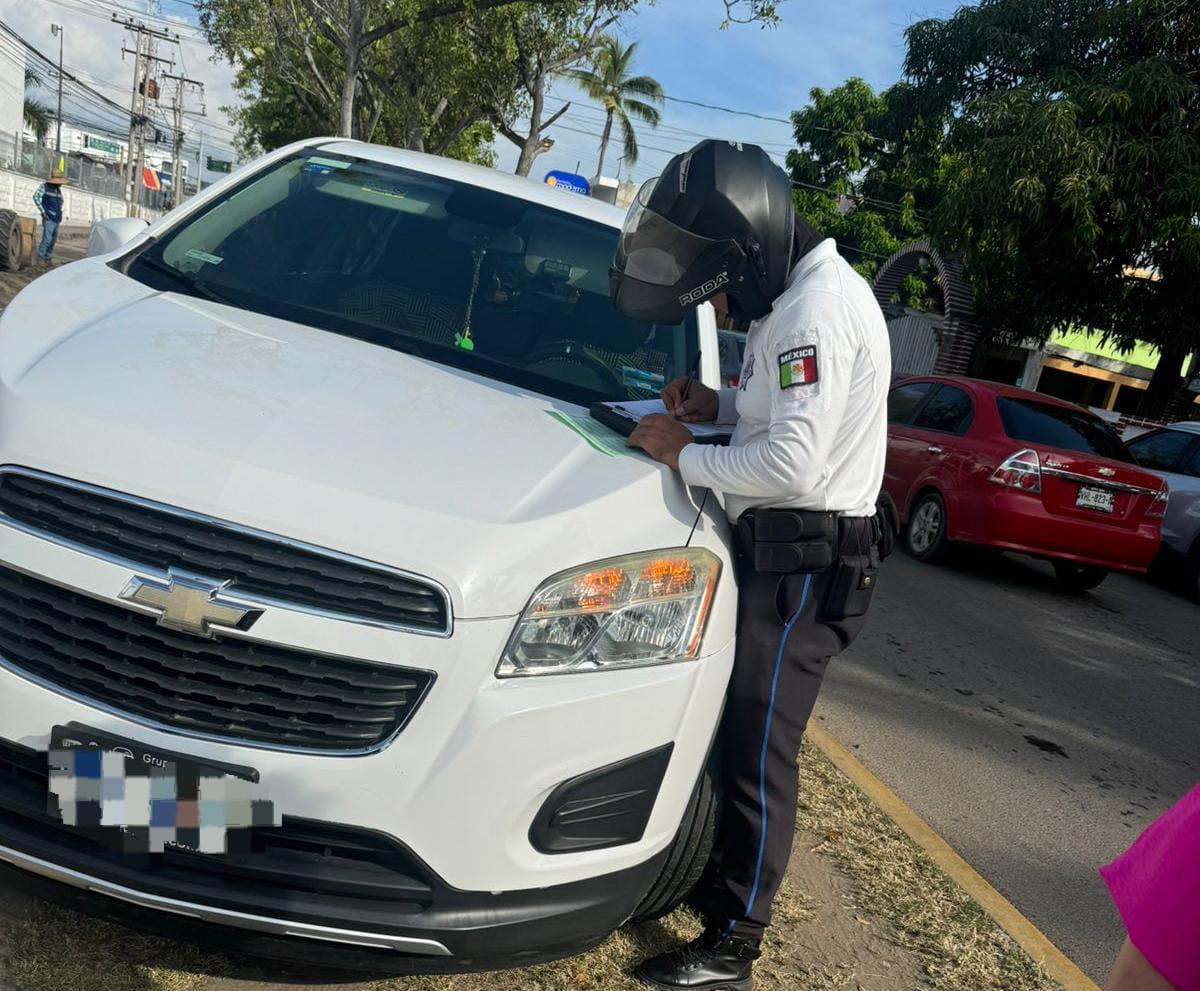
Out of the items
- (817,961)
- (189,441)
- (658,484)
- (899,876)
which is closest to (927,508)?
(899,876)

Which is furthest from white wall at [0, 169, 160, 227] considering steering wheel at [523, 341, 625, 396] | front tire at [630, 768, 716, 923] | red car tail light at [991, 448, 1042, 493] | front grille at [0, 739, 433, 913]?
front tire at [630, 768, 716, 923]

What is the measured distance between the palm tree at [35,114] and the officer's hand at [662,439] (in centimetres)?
6151

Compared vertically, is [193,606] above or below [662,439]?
below

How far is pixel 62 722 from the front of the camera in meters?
2.06

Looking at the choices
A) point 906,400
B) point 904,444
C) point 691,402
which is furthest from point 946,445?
point 691,402

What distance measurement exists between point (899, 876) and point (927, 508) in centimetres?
612

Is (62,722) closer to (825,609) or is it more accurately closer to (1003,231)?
(825,609)

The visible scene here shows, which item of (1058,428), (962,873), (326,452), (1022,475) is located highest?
(326,452)

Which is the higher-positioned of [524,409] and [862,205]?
[862,205]

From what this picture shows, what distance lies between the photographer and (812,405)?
2.42m

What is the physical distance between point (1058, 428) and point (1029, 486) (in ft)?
2.34

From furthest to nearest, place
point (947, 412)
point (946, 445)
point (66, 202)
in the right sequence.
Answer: point (66, 202) → point (947, 412) → point (946, 445)

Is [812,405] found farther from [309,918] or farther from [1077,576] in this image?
[1077,576]

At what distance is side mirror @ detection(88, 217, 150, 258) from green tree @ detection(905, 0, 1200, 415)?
1357cm
